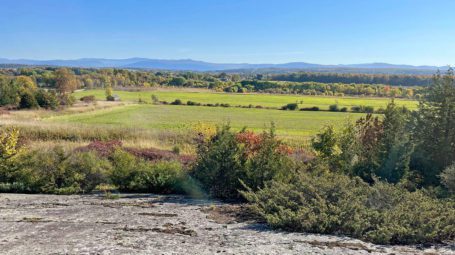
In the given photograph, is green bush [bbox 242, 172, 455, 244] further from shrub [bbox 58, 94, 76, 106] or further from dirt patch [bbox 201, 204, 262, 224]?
shrub [bbox 58, 94, 76, 106]

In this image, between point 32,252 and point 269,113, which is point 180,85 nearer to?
point 269,113

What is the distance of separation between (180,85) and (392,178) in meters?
131

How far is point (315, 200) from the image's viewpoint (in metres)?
9.25

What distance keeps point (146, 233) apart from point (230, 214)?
250 centimetres

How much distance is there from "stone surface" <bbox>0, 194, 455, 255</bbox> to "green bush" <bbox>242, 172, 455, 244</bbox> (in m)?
0.29

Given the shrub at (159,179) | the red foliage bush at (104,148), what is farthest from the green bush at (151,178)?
the red foliage bush at (104,148)

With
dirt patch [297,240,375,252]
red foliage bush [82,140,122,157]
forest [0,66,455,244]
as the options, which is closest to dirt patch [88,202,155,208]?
forest [0,66,455,244]

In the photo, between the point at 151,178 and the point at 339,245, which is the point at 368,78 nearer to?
the point at 151,178

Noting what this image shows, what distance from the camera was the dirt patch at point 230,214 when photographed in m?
9.98

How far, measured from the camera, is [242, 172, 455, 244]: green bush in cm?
834

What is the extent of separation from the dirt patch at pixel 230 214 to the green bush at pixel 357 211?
13.5 inches

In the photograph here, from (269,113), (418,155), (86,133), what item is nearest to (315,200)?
(418,155)

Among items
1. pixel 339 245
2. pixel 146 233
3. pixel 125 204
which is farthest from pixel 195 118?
pixel 339 245

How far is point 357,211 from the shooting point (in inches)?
357
